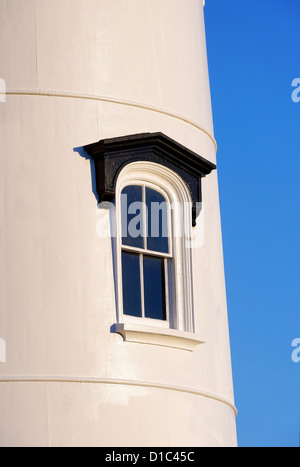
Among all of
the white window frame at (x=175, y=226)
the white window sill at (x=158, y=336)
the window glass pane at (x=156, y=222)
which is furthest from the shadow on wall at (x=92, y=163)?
the white window sill at (x=158, y=336)

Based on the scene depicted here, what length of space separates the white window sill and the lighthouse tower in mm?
18

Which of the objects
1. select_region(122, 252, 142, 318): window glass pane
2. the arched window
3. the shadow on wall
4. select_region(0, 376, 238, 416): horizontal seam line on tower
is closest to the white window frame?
the arched window

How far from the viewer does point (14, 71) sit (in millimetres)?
12852

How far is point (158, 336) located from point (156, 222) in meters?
1.51

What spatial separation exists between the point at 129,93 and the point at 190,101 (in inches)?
40.9

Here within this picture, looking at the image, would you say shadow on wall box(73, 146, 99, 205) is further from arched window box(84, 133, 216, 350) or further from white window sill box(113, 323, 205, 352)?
white window sill box(113, 323, 205, 352)

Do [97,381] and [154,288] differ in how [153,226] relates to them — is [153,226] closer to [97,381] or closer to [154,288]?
[154,288]

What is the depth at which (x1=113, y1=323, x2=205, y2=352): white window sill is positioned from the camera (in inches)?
479

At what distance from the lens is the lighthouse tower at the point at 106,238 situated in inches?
468

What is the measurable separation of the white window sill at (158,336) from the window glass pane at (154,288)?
398 millimetres

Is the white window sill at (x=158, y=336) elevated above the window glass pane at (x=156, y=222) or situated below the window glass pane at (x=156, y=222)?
below

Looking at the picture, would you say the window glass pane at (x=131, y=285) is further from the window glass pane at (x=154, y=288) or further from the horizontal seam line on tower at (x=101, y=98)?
the horizontal seam line on tower at (x=101, y=98)

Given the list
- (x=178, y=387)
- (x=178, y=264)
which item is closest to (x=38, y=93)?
(x=178, y=264)
